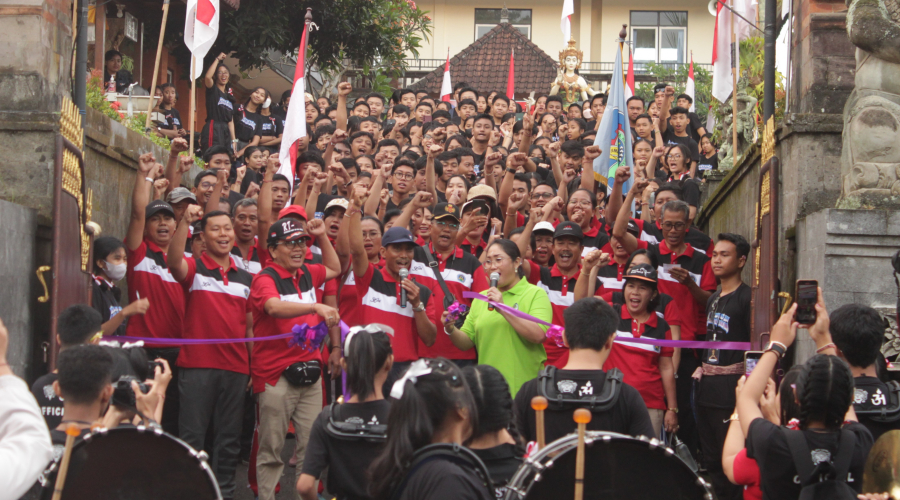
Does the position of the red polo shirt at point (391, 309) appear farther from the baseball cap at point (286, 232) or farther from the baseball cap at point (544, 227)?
the baseball cap at point (544, 227)

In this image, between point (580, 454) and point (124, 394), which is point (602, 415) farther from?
point (124, 394)

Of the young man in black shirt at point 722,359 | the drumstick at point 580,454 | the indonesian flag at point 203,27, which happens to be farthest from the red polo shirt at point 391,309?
the indonesian flag at point 203,27

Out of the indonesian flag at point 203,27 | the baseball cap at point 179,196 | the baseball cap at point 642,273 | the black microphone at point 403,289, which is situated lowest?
the black microphone at point 403,289

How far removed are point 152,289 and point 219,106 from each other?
753 cm

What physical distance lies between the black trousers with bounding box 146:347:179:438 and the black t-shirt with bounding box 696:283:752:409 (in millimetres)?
4253

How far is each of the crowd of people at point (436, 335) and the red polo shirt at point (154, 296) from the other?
0.6 inches

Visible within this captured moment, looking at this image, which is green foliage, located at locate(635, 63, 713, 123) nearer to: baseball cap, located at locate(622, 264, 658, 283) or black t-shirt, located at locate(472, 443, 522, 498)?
baseball cap, located at locate(622, 264, 658, 283)

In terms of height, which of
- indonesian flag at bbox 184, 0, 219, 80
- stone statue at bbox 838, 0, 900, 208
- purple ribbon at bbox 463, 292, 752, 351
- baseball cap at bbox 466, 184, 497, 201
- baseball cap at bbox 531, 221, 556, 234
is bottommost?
purple ribbon at bbox 463, 292, 752, 351

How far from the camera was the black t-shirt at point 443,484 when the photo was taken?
11.5ft

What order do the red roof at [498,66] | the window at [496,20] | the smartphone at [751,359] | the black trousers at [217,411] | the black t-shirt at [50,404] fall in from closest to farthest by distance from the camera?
the black t-shirt at [50,404] < the smartphone at [751,359] < the black trousers at [217,411] < the red roof at [498,66] < the window at [496,20]

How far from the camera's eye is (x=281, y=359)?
7.34 meters

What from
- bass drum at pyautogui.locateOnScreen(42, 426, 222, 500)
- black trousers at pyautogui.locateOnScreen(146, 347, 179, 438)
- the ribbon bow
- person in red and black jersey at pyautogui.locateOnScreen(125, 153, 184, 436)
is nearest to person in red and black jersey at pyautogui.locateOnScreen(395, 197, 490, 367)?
person in red and black jersey at pyautogui.locateOnScreen(125, 153, 184, 436)

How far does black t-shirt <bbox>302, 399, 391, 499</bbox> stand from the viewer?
4.60m

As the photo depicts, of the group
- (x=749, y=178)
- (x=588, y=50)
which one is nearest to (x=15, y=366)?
(x=749, y=178)
